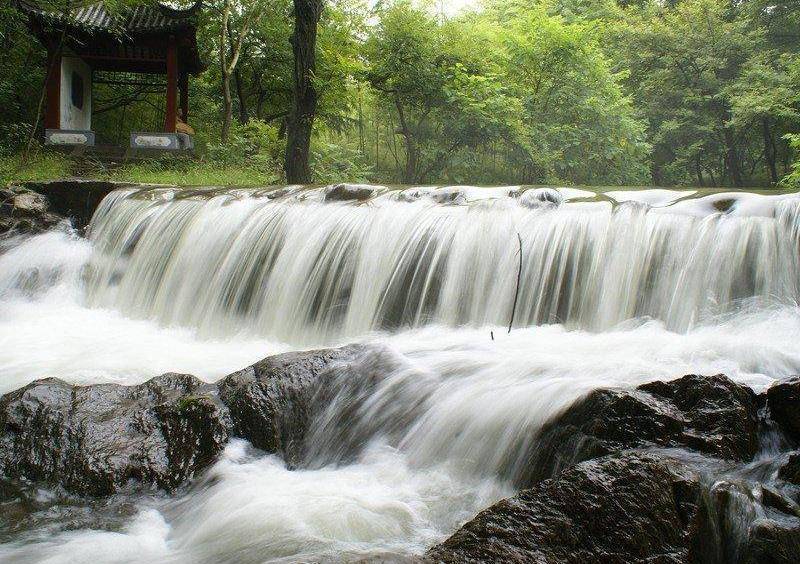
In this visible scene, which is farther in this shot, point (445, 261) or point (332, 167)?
point (332, 167)

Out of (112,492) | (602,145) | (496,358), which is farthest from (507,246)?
(602,145)

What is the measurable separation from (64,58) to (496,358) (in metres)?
16.4

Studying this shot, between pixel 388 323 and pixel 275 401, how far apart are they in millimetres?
2760

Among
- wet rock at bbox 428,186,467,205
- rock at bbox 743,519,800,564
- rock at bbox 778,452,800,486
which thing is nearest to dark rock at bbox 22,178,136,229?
wet rock at bbox 428,186,467,205

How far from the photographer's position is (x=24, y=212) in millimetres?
9617

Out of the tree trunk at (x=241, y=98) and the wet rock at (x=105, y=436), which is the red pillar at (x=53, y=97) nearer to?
the tree trunk at (x=241, y=98)

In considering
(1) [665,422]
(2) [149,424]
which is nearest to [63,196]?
(2) [149,424]

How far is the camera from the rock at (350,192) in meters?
8.53

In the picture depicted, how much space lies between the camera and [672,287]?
5797mm

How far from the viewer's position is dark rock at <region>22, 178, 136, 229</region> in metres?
10.1

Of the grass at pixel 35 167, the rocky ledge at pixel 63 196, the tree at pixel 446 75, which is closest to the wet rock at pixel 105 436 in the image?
the rocky ledge at pixel 63 196

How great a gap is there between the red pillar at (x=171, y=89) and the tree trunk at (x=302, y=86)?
517cm

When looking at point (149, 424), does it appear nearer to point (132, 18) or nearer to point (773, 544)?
point (773, 544)

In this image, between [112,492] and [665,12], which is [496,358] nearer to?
[112,492]
